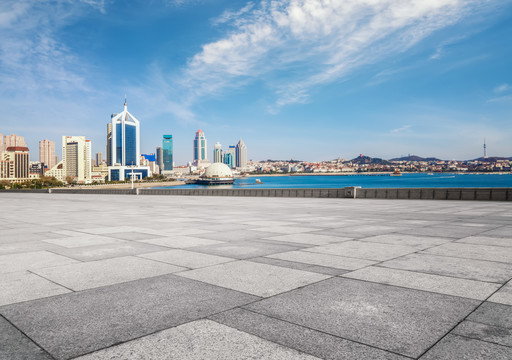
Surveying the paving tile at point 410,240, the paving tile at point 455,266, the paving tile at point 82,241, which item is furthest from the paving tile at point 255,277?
the paving tile at point 82,241

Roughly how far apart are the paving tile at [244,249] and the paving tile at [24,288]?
117 inches

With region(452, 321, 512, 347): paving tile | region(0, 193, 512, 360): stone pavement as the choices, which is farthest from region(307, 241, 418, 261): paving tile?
region(452, 321, 512, 347): paving tile

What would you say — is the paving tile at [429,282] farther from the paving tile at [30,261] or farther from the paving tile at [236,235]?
the paving tile at [30,261]

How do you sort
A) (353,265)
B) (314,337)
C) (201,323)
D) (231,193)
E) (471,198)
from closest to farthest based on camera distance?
(314,337) → (201,323) → (353,265) → (471,198) → (231,193)

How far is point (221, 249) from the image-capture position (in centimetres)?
773

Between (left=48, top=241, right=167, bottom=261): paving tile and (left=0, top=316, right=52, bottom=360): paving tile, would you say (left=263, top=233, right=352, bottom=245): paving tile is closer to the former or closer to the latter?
(left=48, top=241, right=167, bottom=261): paving tile

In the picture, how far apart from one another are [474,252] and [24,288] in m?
7.76

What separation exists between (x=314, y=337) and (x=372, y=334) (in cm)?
54

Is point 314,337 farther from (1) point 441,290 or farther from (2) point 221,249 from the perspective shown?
(2) point 221,249

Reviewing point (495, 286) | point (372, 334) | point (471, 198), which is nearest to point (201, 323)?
point (372, 334)

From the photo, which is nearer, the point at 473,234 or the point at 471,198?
the point at 473,234

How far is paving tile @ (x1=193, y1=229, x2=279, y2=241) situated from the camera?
30.3 feet

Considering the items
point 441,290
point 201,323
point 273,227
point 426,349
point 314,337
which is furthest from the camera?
point 273,227

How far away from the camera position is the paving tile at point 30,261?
623 centimetres
